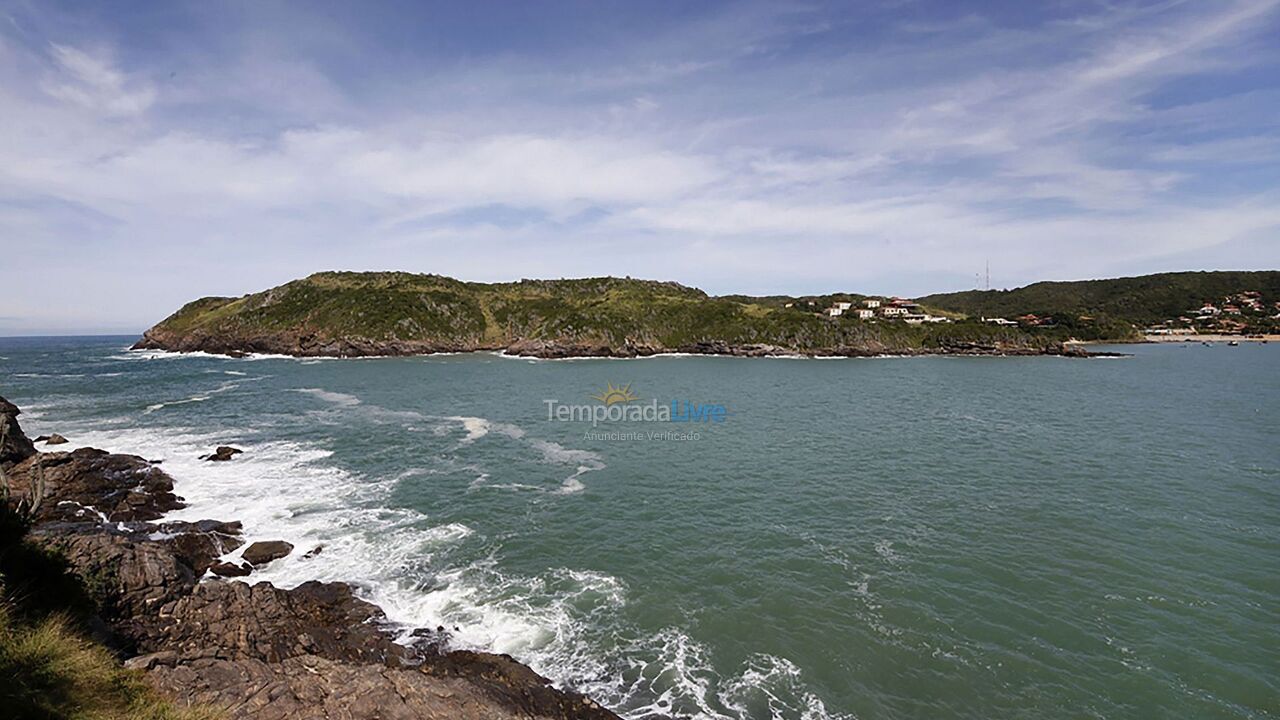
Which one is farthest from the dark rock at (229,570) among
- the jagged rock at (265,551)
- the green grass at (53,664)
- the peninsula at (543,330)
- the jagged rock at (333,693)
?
the peninsula at (543,330)

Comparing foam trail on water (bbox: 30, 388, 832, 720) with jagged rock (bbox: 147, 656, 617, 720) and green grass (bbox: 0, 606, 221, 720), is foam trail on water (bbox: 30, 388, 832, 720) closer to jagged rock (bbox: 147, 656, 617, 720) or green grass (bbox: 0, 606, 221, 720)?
jagged rock (bbox: 147, 656, 617, 720)

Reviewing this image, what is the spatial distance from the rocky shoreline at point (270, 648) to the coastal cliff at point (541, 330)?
122810 mm

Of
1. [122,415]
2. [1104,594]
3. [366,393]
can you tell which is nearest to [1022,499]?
[1104,594]

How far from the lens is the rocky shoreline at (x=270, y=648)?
12367 mm

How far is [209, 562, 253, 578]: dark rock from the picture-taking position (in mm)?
22047

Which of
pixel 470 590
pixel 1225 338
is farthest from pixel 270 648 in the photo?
pixel 1225 338

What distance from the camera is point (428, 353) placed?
486 feet

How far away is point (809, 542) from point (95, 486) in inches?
1594

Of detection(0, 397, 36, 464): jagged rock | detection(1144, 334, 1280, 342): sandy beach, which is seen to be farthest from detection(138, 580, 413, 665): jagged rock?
detection(1144, 334, 1280, 342): sandy beach

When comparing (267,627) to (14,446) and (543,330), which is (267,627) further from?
(543,330)

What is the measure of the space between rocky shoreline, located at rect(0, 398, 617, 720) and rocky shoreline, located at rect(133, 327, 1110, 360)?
120 m

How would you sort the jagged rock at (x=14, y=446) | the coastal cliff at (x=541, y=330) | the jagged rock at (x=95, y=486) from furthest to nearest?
the coastal cliff at (x=541, y=330)
the jagged rock at (x=14, y=446)
the jagged rock at (x=95, y=486)

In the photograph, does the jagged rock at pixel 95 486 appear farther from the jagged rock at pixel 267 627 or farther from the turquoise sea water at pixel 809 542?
the jagged rock at pixel 267 627

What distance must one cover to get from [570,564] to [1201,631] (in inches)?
894
